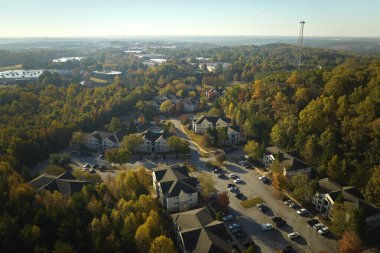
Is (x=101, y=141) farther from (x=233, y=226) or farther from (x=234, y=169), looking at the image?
(x=233, y=226)

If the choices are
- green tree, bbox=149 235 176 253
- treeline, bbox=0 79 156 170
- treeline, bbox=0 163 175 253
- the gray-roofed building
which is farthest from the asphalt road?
treeline, bbox=0 79 156 170

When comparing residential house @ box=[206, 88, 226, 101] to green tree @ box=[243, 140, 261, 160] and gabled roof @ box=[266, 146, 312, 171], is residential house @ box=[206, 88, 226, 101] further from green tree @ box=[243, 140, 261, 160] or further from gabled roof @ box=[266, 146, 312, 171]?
gabled roof @ box=[266, 146, 312, 171]

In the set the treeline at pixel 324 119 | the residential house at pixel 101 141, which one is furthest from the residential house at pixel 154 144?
the treeline at pixel 324 119

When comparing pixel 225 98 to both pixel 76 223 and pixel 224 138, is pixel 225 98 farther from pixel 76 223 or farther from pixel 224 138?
pixel 76 223

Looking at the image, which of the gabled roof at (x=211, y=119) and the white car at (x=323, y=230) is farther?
the gabled roof at (x=211, y=119)

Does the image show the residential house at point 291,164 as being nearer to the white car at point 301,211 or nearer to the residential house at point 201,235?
the white car at point 301,211

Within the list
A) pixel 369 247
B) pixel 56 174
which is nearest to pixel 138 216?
pixel 56 174
